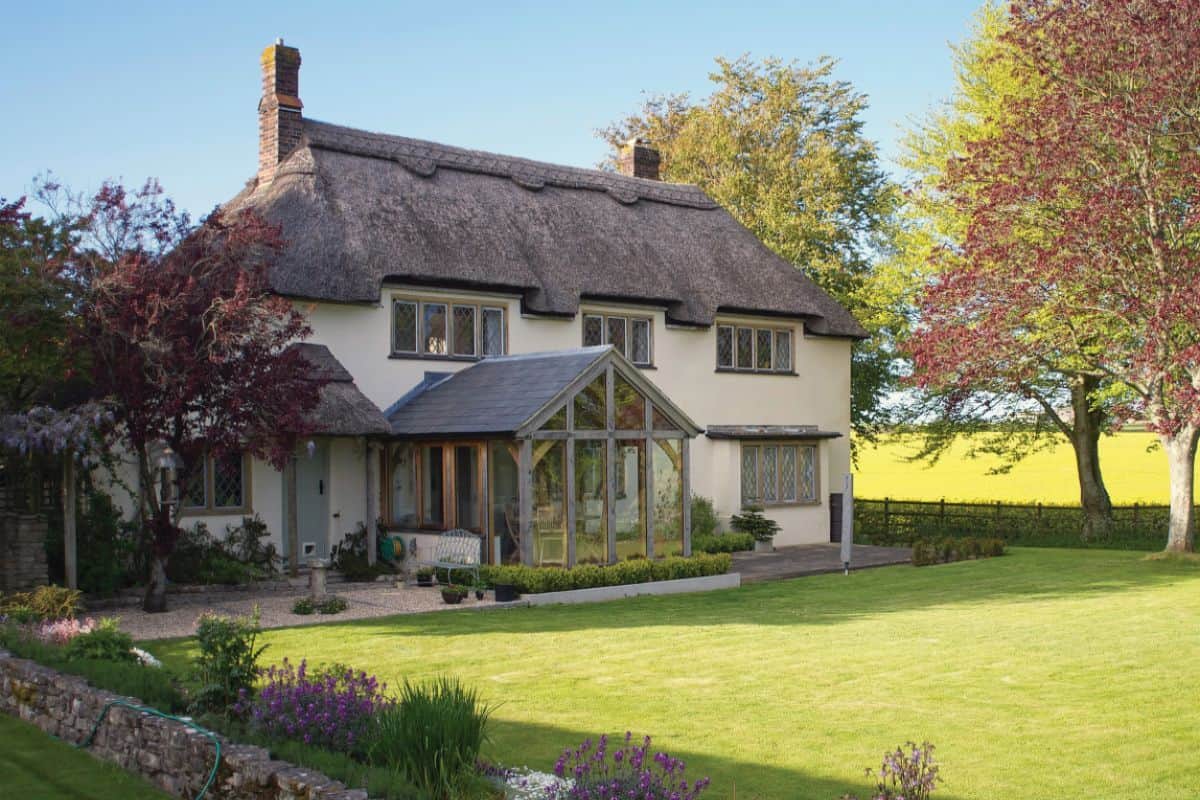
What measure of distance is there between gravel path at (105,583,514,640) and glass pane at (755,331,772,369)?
38.3 ft

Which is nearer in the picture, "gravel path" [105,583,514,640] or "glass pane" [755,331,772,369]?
"gravel path" [105,583,514,640]

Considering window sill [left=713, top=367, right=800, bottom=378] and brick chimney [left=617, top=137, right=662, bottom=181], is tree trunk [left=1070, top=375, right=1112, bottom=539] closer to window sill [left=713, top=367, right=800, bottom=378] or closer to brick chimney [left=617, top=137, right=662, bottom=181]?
window sill [left=713, top=367, right=800, bottom=378]

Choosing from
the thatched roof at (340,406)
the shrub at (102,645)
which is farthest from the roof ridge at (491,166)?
the shrub at (102,645)

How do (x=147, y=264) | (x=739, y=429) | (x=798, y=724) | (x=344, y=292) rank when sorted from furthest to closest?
(x=739, y=429) < (x=344, y=292) < (x=147, y=264) < (x=798, y=724)

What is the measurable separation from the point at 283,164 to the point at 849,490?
12323 millimetres

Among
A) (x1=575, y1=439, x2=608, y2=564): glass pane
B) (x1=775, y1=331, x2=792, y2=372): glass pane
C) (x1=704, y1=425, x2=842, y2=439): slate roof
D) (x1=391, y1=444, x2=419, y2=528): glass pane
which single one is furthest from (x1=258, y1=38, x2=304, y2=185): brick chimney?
(x1=775, y1=331, x2=792, y2=372): glass pane

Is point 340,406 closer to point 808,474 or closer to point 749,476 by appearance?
point 749,476

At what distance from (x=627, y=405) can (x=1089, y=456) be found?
1655 cm

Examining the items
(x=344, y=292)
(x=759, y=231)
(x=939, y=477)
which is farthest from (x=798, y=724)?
(x=939, y=477)

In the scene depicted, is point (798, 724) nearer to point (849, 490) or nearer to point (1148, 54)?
point (849, 490)

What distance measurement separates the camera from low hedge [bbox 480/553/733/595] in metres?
17.6

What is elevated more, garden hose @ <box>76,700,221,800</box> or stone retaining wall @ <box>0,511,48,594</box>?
stone retaining wall @ <box>0,511,48,594</box>

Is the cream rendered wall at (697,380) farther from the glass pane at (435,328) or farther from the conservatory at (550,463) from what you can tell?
the conservatory at (550,463)

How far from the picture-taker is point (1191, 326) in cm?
2220
